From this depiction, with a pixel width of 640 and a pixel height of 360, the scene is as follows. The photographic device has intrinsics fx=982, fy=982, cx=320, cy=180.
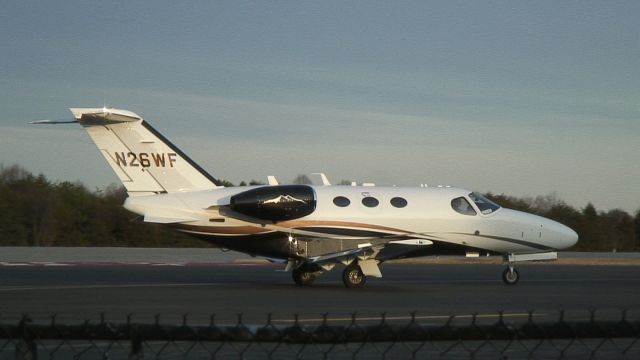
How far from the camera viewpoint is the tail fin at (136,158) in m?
26.6

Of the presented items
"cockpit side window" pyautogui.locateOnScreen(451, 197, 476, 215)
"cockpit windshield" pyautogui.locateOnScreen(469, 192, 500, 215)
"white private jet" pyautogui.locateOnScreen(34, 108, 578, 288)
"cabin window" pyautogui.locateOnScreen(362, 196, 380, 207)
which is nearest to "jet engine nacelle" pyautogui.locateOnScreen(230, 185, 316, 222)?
"white private jet" pyautogui.locateOnScreen(34, 108, 578, 288)

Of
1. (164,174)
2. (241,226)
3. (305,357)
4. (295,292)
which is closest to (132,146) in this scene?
(164,174)

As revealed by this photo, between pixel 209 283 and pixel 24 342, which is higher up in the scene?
pixel 24 342

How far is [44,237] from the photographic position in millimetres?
60812

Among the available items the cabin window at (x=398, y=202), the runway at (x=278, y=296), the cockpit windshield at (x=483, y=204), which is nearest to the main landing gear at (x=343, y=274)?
the runway at (x=278, y=296)

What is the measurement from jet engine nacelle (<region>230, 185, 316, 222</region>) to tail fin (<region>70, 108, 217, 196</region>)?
1732mm

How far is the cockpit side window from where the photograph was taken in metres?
28.2

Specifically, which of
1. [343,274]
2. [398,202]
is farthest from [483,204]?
[343,274]

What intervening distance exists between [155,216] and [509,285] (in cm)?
1022

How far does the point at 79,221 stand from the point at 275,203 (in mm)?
39580

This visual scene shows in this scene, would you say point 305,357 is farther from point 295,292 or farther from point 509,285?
point 509,285

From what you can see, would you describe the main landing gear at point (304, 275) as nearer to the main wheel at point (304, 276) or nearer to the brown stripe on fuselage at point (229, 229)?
the main wheel at point (304, 276)

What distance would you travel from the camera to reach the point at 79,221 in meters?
62.8

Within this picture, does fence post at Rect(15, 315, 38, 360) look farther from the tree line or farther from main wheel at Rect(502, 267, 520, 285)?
the tree line
